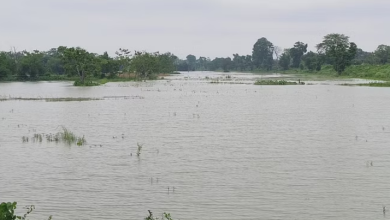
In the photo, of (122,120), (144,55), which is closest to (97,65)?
(144,55)

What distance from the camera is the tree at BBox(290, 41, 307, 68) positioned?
179 meters

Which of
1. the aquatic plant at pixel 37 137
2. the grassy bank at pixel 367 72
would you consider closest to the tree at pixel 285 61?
the grassy bank at pixel 367 72

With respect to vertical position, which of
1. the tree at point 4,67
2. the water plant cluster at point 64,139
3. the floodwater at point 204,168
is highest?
the tree at point 4,67

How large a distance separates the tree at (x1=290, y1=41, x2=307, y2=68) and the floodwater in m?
151

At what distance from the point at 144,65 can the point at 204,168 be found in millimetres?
92443

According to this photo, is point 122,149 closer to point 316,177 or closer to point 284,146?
point 284,146

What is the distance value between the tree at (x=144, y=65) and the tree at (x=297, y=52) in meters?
79.1

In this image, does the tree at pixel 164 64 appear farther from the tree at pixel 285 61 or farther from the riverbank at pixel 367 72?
the tree at pixel 285 61

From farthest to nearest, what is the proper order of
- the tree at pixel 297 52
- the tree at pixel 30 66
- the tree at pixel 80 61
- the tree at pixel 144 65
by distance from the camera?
the tree at pixel 297 52 < the tree at pixel 30 66 < the tree at pixel 144 65 < the tree at pixel 80 61

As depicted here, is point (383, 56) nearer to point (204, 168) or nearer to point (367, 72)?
point (367, 72)

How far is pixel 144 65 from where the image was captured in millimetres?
108125

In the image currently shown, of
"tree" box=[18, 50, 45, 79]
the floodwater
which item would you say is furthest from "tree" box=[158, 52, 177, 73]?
the floodwater

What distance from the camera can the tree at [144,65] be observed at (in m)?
106

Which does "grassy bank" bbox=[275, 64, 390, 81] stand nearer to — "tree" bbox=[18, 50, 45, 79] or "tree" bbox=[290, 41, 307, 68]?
"tree" bbox=[290, 41, 307, 68]
